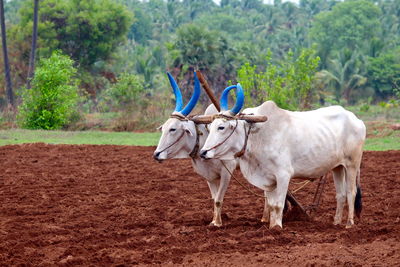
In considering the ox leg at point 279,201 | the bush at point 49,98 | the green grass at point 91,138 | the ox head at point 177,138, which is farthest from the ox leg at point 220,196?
the bush at point 49,98

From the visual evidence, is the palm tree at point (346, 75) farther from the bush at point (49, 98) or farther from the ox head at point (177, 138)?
the ox head at point (177, 138)

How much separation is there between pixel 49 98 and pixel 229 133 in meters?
16.6

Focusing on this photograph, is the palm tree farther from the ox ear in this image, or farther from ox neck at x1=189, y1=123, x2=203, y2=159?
the ox ear

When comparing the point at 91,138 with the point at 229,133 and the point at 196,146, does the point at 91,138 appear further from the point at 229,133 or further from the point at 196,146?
the point at 229,133

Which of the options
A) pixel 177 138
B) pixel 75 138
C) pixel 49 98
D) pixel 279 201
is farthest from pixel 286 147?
pixel 49 98

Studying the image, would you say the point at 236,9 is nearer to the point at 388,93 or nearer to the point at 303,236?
the point at 388,93

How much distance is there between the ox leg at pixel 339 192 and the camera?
8.03 metres

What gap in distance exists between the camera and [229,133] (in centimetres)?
719

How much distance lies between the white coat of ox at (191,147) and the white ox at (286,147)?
1.75 feet

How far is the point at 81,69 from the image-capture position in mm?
36781

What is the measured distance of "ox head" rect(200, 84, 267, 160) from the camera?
281 inches

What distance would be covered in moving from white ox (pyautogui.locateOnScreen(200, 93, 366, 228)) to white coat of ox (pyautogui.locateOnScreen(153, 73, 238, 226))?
53cm

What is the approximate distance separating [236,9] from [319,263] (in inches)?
3180

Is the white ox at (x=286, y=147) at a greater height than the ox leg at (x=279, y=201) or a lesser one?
greater
